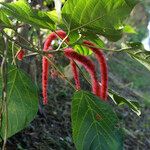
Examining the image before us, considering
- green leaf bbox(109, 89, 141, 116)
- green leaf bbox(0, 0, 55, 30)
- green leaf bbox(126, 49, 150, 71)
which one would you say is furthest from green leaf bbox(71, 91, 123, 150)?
green leaf bbox(0, 0, 55, 30)

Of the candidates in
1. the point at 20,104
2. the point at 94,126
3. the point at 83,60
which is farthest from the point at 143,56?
the point at 20,104

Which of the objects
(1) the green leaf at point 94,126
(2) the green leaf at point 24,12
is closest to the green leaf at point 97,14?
(2) the green leaf at point 24,12

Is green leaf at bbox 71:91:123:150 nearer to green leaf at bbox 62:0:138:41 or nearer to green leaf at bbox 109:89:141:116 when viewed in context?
green leaf at bbox 109:89:141:116

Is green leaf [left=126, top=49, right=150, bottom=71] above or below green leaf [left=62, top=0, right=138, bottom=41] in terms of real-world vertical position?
below

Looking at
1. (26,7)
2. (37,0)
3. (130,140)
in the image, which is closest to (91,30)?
(26,7)

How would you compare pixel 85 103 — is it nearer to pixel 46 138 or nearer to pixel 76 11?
pixel 76 11

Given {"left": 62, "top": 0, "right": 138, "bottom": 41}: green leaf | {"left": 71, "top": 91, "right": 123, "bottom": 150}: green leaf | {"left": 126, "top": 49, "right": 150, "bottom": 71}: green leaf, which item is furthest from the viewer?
{"left": 71, "top": 91, "right": 123, "bottom": 150}: green leaf
